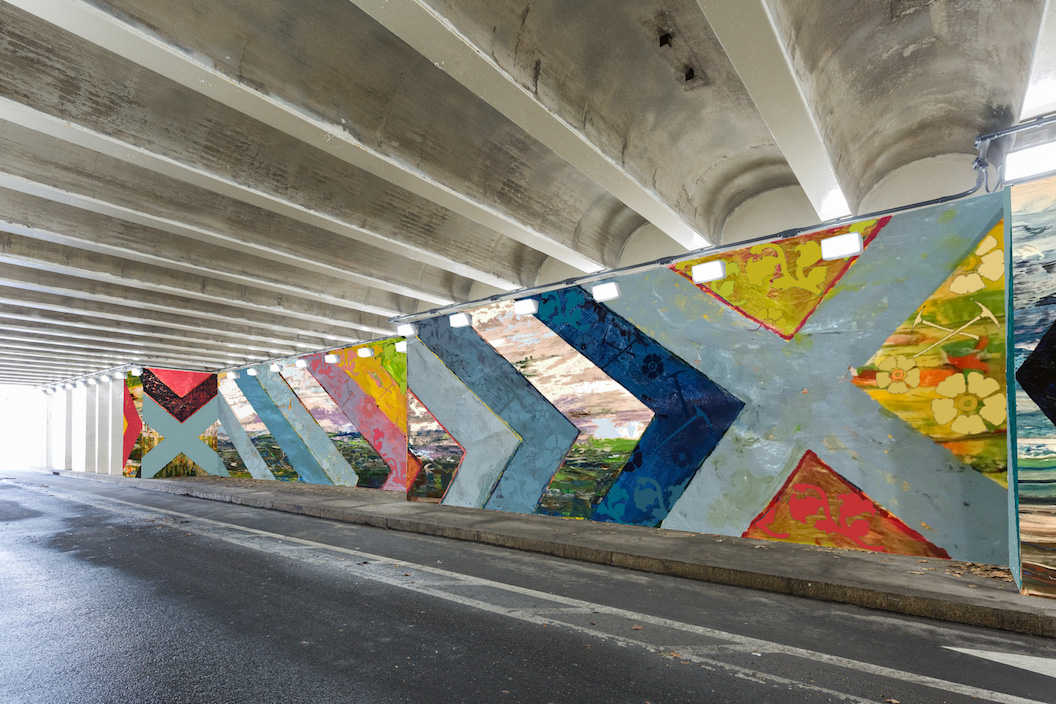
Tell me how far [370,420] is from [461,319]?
17.7 ft

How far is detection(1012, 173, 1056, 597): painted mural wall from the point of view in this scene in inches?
194

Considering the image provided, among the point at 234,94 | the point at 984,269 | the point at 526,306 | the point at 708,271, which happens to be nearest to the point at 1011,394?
the point at 984,269

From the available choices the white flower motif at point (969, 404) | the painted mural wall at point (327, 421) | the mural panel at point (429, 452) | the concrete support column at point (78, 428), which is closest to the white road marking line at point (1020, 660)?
the white flower motif at point (969, 404)

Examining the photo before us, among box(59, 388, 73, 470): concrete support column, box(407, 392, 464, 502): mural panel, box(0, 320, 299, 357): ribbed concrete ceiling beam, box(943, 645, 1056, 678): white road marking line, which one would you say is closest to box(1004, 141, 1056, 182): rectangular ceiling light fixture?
box(943, 645, 1056, 678): white road marking line

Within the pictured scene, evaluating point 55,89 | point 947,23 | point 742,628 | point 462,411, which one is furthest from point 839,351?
point 55,89

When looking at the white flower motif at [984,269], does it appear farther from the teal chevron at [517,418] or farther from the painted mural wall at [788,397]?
the teal chevron at [517,418]

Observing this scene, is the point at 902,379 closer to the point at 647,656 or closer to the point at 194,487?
the point at 647,656

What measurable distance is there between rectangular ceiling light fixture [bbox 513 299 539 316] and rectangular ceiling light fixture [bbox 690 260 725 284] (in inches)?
121

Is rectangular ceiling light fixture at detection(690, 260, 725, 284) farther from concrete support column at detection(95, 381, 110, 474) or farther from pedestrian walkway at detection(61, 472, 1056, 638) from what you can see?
concrete support column at detection(95, 381, 110, 474)

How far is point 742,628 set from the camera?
14.3 feet

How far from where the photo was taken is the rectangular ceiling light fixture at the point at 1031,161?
16.8ft

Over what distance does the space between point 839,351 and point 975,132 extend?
116 inches

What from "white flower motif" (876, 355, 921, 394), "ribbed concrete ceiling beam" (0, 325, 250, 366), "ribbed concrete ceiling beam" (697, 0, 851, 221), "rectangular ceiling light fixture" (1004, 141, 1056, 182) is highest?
"ribbed concrete ceiling beam" (697, 0, 851, 221)

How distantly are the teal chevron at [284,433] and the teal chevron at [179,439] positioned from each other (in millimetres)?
2866
